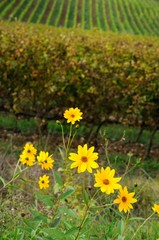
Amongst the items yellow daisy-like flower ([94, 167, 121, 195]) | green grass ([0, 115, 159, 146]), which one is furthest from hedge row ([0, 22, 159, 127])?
yellow daisy-like flower ([94, 167, 121, 195])

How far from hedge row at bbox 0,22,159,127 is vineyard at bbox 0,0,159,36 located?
24.0m

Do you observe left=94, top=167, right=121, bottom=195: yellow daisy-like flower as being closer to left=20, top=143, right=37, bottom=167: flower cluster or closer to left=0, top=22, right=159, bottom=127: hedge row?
left=20, top=143, right=37, bottom=167: flower cluster

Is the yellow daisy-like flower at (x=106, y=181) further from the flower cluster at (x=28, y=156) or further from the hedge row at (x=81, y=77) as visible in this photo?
the hedge row at (x=81, y=77)

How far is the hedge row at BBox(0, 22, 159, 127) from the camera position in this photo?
24.7 feet

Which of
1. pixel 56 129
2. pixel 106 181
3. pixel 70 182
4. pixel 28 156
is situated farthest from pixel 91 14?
pixel 106 181

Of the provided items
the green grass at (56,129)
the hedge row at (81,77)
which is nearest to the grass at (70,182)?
the green grass at (56,129)

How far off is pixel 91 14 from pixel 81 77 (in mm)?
31408

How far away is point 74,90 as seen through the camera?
25.3 feet

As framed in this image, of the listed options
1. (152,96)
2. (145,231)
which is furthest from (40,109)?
(145,231)

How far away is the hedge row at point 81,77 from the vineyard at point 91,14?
2404 cm

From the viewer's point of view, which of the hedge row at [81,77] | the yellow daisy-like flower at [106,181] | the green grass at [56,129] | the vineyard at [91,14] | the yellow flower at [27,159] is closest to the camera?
the yellow daisy-like flower at [106,181]

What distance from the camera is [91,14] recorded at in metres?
38.1

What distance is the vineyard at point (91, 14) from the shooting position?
33591mm

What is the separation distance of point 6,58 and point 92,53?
51.3 inches
